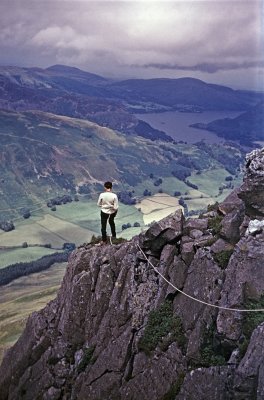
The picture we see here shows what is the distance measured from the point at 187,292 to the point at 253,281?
4.64m

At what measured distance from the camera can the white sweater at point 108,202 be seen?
35125mm

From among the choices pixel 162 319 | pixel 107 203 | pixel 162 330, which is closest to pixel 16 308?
pixel 107 203

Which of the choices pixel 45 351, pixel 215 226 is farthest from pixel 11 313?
pixel 215 226

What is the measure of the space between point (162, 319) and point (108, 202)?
11324 millimetres

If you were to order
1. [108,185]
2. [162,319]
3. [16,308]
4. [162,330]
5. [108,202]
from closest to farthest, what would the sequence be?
1. [162,330]
2. [162,319]
3. [108,185]
4. [108,202]
5. [16,308]

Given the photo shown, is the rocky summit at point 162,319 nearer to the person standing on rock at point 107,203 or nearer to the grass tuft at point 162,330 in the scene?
the grass tuft at point 162,330

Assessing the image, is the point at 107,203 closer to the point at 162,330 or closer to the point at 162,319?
the point at 162,319

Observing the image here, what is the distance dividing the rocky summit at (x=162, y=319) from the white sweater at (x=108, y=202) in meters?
2.91

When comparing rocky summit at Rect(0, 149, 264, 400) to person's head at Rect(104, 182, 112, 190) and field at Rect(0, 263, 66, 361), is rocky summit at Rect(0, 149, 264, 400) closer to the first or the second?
person's head at Rect(104, 182, 112, 190)

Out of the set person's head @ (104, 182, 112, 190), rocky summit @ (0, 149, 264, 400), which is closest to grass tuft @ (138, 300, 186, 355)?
rocky summit @ (0, 149, 264, 400)

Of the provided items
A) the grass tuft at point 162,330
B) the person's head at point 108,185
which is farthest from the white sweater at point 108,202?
the grass tuft at point 162,330

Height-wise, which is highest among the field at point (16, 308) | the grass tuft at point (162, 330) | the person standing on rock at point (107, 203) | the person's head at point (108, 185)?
the person's head at point (108, 185)

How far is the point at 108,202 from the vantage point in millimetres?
35344

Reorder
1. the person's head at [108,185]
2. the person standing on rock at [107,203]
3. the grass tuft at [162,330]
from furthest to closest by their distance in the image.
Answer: the person standing on rock at [107,203] → the person's head at [108,185] → the grass tuft at [162,330]
